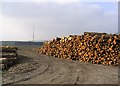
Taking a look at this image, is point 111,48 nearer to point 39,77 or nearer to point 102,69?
point 102,69

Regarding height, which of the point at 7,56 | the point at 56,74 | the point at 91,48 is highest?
the point at 91,48

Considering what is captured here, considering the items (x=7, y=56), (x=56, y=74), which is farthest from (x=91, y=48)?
(x=7, y=56)

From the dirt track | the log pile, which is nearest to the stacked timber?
the dirt track

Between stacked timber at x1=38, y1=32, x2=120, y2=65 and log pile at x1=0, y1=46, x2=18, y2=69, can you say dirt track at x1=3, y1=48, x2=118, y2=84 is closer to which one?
log pile at x1=0, y1=46, x2=18, y2=69

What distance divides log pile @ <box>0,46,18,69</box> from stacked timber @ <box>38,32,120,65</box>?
4791 millimetres

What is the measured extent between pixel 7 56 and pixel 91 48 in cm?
598

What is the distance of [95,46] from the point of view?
19812mm

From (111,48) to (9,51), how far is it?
692 cm

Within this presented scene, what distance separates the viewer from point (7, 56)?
1789 centimetres

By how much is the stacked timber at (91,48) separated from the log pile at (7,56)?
15.7ft

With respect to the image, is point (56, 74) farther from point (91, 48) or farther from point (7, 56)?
point (91, 48)

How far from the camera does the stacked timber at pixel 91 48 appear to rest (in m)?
19.1

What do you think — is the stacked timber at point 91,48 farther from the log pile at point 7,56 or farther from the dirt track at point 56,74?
the log pile at point 7,56

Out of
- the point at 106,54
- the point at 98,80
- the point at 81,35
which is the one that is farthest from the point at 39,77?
the point at 81,35
